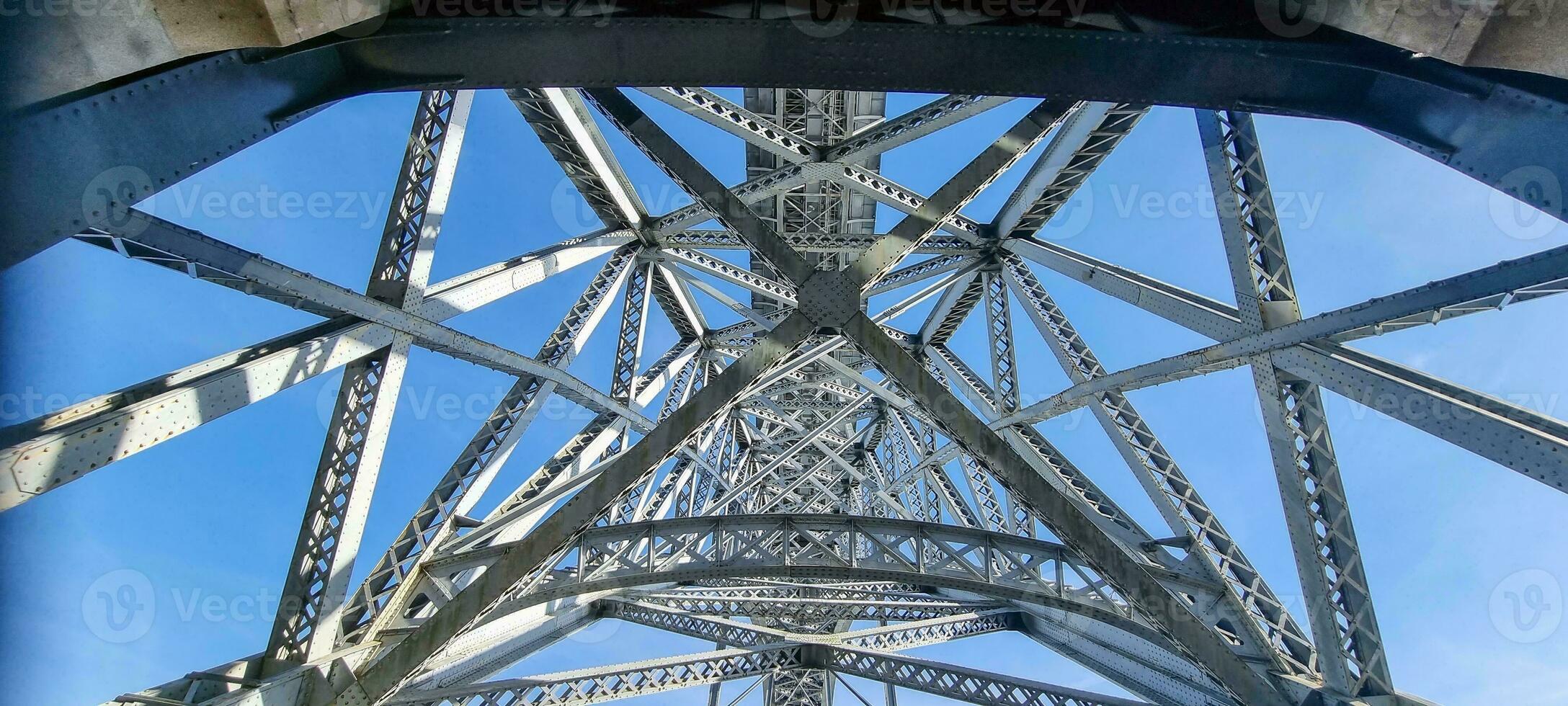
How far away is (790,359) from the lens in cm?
830

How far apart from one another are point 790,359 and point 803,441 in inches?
257

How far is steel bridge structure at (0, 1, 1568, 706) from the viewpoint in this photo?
181 inches

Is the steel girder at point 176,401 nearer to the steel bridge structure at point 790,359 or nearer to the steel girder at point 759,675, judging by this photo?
the steel bridge structure at point 790,359

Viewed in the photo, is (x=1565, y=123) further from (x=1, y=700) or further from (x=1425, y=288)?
(x=1, y=700)

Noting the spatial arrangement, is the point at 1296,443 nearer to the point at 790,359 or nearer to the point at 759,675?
the point at 790,359

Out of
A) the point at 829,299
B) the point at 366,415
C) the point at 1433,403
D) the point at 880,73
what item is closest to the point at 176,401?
the point at 366,415

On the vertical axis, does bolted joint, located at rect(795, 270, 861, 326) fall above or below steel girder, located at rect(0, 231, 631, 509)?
above

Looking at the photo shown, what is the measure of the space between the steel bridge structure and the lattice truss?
0.12 feet

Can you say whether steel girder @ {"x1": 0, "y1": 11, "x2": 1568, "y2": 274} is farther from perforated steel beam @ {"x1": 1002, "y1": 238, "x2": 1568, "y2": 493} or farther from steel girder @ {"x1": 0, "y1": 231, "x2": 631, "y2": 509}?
perforated steel beam @ {"x1": 1002, "y1": 238, "x2": 1568, "y2": 493}

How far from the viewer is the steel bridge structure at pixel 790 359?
4605 mm

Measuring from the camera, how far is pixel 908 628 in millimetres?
11414

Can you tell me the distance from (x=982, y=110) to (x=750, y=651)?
28.2 ft

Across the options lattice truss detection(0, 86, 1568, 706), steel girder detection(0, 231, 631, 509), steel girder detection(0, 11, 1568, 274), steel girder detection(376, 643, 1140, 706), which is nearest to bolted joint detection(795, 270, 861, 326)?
lattice truss detection(0, 86, 1568, 706)

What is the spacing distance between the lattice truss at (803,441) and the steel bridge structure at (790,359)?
0.04 meters
